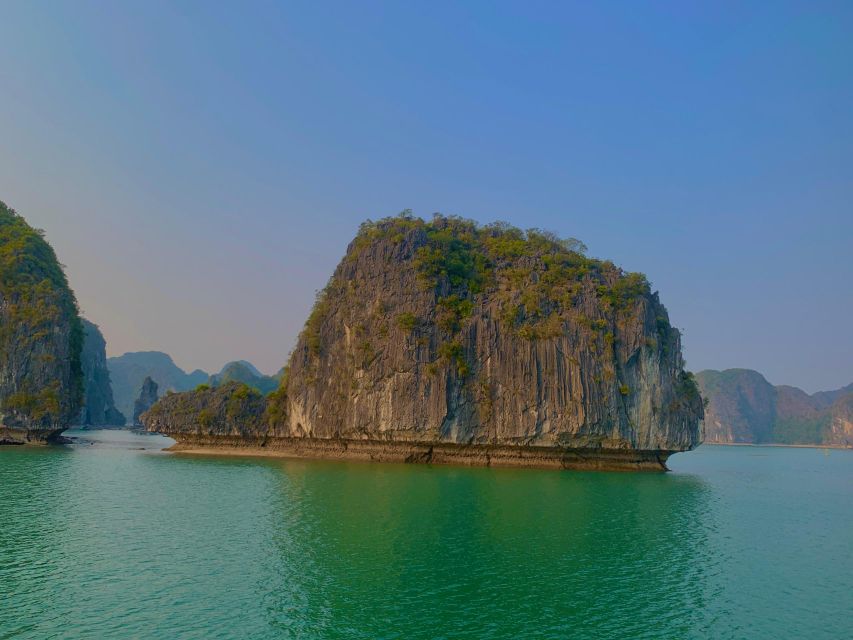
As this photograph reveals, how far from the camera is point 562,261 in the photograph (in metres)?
50.3

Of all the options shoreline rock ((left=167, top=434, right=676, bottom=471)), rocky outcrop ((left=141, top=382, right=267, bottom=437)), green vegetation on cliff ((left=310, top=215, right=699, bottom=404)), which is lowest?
shoreline rock ((left=167, top=434, right=676, bottom=471))

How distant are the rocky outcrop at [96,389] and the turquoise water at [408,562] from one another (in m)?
108

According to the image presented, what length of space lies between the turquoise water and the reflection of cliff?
0.24 feet

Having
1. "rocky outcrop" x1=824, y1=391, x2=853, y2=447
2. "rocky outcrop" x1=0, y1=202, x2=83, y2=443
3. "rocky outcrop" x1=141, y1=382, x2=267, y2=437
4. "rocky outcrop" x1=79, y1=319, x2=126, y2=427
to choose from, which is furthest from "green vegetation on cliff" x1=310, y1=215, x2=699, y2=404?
"rocky outcrop" x1=824, y1=391, x2=853, y2=447

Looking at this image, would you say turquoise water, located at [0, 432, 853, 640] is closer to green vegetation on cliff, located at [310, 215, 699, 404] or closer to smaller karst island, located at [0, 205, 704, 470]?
smaller karst island, located at [0, 205, 704, 470]

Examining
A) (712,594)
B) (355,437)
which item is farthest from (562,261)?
(712,594)

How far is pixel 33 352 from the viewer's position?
56.2m

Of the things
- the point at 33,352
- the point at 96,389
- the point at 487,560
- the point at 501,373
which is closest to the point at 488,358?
the point at 501,373

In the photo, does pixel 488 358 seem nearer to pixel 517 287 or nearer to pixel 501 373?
pixel 501 373

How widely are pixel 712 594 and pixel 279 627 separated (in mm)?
11190

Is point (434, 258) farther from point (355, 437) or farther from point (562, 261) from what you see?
point (355, 437)

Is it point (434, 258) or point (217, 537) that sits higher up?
point (434, 258)

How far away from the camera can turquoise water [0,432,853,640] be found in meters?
12.7

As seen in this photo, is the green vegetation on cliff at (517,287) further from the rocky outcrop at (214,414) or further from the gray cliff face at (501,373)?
the rocky outcrop at (214,414)
